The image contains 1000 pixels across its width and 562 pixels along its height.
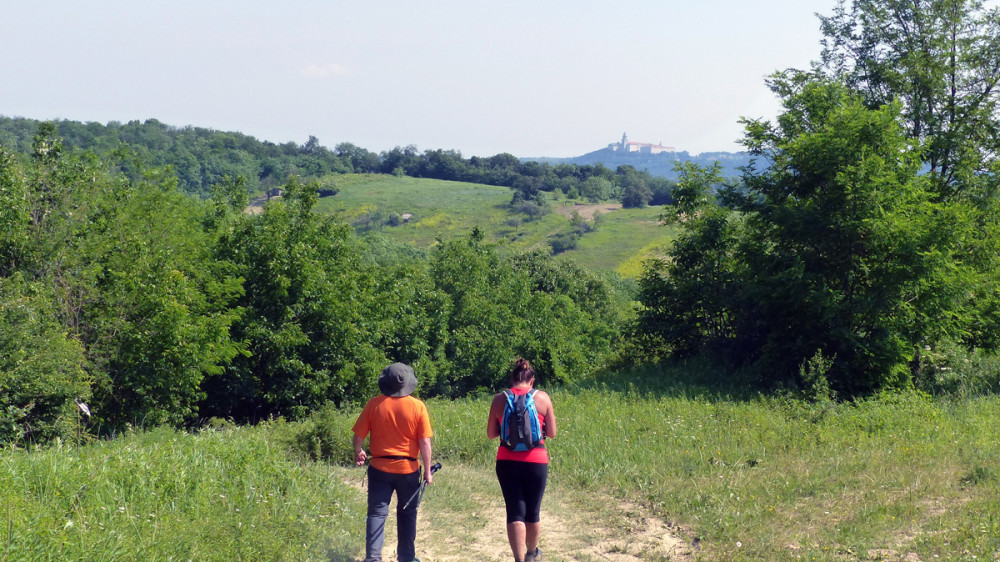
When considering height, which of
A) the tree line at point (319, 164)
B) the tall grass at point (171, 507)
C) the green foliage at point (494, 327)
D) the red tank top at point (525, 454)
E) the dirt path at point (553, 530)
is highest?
the tree line at point (319, 164)

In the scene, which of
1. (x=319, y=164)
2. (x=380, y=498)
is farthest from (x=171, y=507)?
(x=319, y=164)

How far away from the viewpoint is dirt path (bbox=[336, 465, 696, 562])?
6508 millimetres

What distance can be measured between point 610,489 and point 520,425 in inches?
134

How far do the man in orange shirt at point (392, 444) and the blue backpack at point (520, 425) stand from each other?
0.61 metres

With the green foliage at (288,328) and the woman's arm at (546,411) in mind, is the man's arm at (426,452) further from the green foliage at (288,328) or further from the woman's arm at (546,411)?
the green foliage at (288,328)

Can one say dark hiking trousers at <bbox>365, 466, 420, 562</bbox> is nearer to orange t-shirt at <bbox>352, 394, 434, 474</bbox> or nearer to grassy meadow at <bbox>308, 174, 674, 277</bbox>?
orange t-shirt at <bbox>352, 394, 434, 474</bbox>

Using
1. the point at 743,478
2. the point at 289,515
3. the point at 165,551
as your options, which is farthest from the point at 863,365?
the point at 165,551

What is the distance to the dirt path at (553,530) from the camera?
6.51 m

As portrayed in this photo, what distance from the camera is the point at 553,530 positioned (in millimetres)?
7199

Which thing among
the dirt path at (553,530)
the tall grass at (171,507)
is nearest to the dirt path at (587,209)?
the dirt path at (553,530)

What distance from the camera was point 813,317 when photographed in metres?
16.6

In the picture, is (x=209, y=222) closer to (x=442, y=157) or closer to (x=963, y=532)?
(x=963, y=532)

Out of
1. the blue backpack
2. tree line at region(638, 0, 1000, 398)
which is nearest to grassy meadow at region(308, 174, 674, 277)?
tree line at region(638, 0, 1000, 398)

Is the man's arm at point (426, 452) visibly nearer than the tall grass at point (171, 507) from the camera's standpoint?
No
